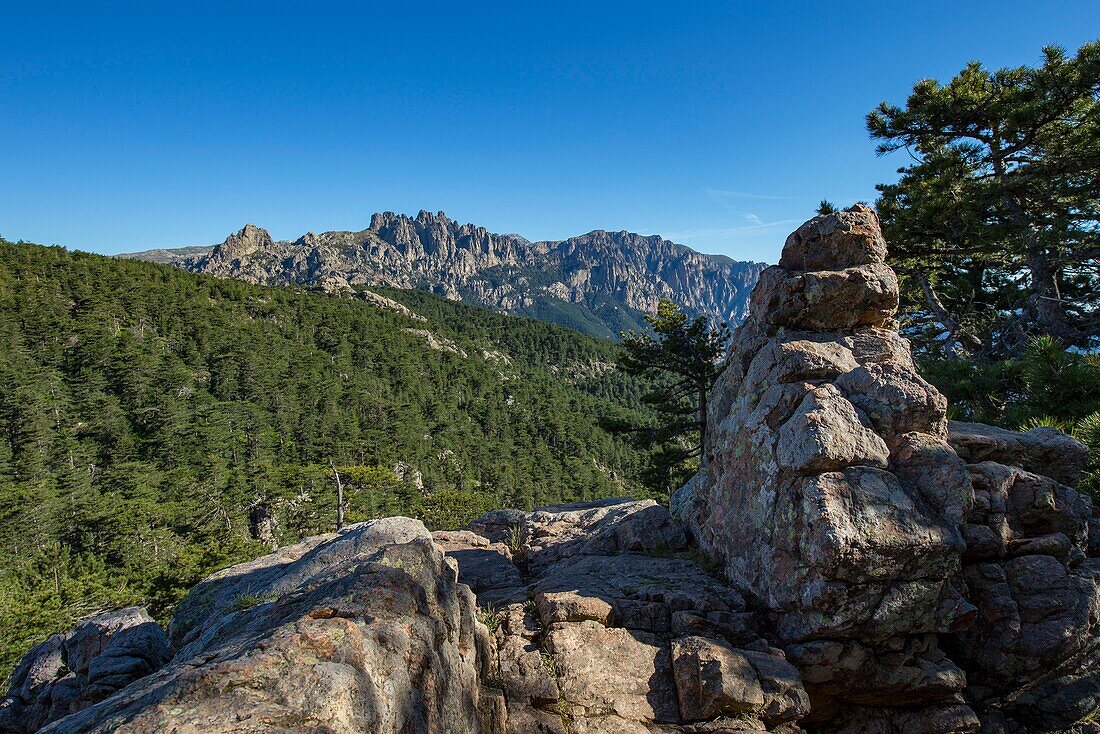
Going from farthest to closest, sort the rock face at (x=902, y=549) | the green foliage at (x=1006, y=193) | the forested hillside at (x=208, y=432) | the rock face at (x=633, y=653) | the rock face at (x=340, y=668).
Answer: the forested hillside at (x=208, y=432) → the green foliage at (x=1006, y=193) → the rock face at (x=902, y=549) → the rock face at (x=633, y=653) → the rock face at (x=340, y=668)

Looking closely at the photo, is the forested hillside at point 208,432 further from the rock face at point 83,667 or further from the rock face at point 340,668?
the rock face at point 340,668

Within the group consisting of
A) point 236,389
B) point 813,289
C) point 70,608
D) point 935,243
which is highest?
point 935,243

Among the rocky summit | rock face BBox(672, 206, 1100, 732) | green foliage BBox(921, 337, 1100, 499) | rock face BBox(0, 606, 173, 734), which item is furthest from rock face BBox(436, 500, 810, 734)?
green foliage BBox(921, 337, 1100, 499)

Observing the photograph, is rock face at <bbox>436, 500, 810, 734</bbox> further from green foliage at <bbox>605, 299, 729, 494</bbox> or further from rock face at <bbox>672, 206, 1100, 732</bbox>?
green foliage at <bbox>605, 299, 729, 494</bbox>

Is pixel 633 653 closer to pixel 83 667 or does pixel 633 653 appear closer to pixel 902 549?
pixel 902 549

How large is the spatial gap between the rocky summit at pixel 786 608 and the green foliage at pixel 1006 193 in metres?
10.5

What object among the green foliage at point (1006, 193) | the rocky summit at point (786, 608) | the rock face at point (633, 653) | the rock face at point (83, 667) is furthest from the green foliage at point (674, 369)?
the rock face at point (83, 667)

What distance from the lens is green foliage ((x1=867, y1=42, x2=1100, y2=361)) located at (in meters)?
14.3

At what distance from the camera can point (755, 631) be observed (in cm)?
619

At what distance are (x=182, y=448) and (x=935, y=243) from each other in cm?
8882

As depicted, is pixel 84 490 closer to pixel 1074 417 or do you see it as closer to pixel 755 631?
pixel 755 631

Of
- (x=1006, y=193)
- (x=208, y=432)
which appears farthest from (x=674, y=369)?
(x=208, y=432)

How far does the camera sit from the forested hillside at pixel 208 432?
151 feet

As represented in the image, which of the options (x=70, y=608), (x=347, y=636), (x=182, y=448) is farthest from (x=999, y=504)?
(x=182, y=448)
